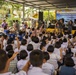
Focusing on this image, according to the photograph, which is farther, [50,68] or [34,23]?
[34,23]

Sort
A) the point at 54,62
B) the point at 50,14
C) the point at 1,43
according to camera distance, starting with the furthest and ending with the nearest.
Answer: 1. the point at 50,14
2. the point at 1,43
3. the point at 54,62

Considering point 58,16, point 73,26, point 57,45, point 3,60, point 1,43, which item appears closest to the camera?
point 3,60

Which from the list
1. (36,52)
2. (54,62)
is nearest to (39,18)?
(54,62)

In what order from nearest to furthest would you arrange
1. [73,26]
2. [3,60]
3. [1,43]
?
1. [3,60]
2. [1,43]
3. [73,26]

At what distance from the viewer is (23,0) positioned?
16.5 metres

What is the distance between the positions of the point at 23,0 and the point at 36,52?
13891 mm

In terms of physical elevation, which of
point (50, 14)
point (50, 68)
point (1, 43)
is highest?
point (50, 68)

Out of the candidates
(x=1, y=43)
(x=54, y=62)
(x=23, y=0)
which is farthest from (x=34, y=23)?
(x=54, y=62)

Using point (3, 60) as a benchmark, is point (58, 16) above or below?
below

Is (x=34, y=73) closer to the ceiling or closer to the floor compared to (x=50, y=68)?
closer to the ceiling

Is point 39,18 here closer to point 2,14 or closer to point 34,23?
point 34,23

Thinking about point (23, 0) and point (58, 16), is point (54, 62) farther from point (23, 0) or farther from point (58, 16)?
point (58, 16)

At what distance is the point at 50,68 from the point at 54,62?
88cm

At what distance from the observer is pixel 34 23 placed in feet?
68.7
